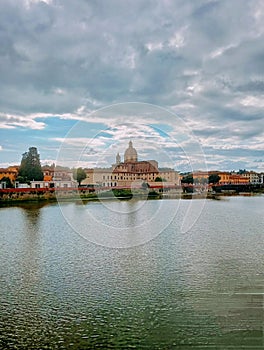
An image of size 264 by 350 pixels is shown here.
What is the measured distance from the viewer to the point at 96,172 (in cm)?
4109

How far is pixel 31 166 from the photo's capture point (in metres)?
51.2

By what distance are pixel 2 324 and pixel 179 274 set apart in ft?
15.0

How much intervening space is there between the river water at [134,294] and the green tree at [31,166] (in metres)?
35.2

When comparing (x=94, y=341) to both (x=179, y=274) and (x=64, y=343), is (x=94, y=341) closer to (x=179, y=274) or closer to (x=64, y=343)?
(x=64, y=343)

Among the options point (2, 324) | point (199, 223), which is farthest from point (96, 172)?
point (2, 324)

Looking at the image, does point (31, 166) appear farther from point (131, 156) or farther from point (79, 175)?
point (131, 156)

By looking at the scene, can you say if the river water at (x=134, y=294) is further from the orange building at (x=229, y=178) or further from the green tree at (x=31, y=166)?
the orange building at (x=229, y=178)

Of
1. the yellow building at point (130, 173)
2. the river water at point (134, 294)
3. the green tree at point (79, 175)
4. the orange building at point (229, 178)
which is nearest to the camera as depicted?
the river water at point (134, 294)

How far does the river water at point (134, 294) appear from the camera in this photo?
22.5 ft

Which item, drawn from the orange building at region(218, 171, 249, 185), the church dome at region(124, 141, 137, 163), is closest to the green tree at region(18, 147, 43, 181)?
the church dome at region(124, 141, 137, 163)

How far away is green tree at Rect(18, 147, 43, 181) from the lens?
165 feet

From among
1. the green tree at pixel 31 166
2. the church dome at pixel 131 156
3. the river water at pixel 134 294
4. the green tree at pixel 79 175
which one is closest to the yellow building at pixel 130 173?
the church dome at pixel 131 156

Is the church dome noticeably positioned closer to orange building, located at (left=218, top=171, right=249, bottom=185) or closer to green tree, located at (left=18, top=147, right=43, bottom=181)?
green tree, located at (left=18, top=147, right=43, bottom=181)

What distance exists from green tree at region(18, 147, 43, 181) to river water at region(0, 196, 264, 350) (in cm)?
3519
